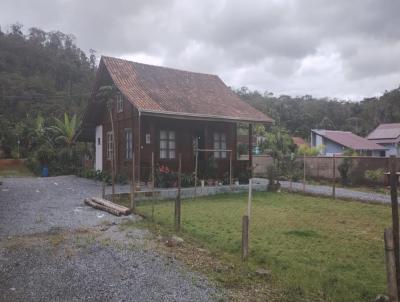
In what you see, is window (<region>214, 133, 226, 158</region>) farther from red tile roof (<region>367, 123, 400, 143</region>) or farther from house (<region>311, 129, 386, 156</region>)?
red tile roof (<region>367, 123, 400, 143</region>)

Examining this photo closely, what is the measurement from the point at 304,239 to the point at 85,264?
407 centimetres

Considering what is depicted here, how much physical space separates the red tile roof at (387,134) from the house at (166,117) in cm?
2468

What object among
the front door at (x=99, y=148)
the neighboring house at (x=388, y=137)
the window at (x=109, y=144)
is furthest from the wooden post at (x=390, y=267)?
the neighboring house at (x=388, y=137)

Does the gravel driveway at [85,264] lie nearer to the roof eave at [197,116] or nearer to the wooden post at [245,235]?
the wooden post at [245,235]

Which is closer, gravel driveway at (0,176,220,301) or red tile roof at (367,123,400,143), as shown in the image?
gravel driveway at (0,176,220,301)

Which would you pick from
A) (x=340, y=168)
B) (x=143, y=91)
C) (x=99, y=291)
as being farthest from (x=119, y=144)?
(x=99, y=291)

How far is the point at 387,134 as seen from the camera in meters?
37.8

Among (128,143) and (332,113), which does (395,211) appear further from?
(332,113)

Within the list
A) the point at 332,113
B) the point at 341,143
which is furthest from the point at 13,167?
the point at 332,113

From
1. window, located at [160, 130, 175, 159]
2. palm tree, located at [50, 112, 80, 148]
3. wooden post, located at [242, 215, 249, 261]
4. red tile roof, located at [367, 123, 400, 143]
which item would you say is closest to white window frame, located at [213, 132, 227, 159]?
window, located at [160, 130, 175, 159]

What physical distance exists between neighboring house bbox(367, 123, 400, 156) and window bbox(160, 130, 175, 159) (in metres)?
27.3

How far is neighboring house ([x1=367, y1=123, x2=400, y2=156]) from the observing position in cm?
3608

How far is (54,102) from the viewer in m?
37.5

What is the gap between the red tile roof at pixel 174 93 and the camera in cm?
1451
